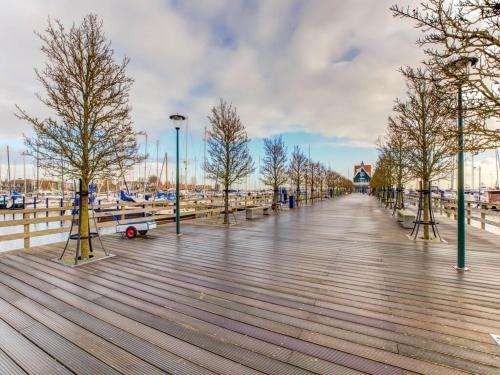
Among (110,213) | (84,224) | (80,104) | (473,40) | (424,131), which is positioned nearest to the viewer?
(473,40)

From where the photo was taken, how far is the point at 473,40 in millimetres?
2496

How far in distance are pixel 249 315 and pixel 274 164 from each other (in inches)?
604

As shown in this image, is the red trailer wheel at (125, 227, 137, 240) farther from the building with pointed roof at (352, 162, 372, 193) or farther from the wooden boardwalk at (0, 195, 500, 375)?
the building with pointed roof at (352, 162, 372, 193)

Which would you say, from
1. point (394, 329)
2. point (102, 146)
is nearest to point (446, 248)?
point (394, 329)

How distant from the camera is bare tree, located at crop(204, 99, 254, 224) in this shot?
11422mm

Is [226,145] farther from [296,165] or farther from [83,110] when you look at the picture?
[296,165]

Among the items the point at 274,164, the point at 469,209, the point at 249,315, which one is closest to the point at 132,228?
the point at 249,315

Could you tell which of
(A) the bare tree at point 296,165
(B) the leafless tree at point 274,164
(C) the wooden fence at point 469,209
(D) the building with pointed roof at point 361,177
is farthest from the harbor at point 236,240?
(D) the building with pointed roof at point 361,177

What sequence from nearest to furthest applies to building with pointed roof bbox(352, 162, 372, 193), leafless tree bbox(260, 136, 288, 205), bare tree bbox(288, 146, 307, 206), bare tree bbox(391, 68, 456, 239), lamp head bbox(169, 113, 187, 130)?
bare tree bbox(391, 68, 456, 239) < lamp head bbox(169, 113, 187, 130) < leafless tree bbox(260, 136, 288, 205) < bare tree bbox(288, 146, 307, 206) < building with pointed roof bbox(352, 162, 372, 193)

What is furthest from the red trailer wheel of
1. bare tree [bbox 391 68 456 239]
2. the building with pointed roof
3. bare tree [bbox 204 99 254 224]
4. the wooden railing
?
the building with pointed roof

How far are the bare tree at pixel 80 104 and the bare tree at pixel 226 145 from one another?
5.81m

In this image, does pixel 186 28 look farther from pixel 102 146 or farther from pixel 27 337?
pixel 27 337

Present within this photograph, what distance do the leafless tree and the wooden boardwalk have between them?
40.8 feet

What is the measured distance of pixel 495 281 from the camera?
409 centimetres
